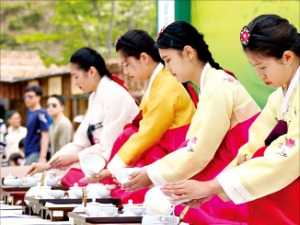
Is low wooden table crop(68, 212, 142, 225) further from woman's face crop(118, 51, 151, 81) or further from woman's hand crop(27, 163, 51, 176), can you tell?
woman's hand crop(27, 163, 51, 176)

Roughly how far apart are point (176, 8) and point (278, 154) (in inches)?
152

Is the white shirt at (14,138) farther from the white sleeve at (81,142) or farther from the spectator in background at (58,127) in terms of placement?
the white sleeve at (81,142)

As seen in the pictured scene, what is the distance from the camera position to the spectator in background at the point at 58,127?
411 inches

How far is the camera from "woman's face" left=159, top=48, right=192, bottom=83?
14.9ft

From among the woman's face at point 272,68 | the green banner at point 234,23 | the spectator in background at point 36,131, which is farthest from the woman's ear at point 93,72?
the spectator in background at point 36,131

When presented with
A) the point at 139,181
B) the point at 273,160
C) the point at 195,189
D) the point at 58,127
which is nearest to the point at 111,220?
the point at 139,181

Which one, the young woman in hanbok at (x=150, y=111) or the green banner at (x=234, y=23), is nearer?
the young woman in hanbok at (x=150, y=111)

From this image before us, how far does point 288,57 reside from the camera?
3424 millimetres

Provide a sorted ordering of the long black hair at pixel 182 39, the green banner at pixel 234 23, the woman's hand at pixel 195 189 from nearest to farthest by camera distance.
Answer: the woman's hand at pixel 195 189, the long black hair at pixel 182 39, the green banner at pixel 234 23

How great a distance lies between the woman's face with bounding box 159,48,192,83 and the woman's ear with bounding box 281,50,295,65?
1157mm

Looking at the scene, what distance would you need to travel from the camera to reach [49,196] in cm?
542

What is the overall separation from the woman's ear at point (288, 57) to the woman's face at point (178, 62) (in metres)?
1.16

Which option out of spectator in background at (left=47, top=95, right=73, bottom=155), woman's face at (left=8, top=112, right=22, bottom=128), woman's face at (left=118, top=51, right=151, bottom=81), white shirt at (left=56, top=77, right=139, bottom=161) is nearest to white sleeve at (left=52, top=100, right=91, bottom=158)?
white shirt at (left=56, top=77, right=139, bottom=161)

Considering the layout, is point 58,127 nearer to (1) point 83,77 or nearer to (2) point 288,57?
(1) point 83,77
